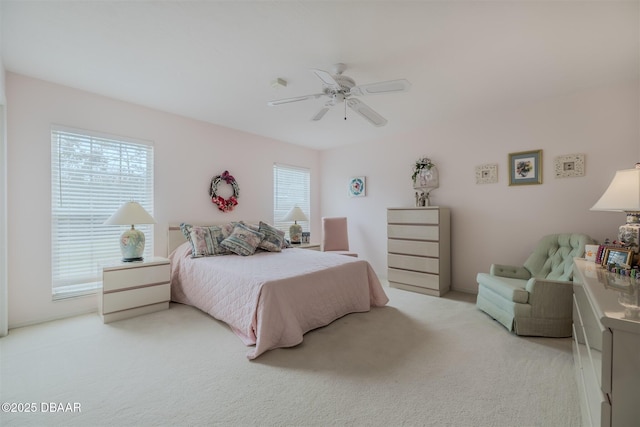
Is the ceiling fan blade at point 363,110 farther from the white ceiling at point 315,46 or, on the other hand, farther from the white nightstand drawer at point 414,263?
the white nightstand drawer at point 414,263

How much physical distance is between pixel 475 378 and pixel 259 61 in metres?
2.92

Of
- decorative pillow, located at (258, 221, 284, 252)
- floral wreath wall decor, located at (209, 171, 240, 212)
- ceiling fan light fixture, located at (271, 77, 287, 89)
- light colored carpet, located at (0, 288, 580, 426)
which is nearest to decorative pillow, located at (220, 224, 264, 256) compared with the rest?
decorative pillow, located at (258, 221, 284, 252)

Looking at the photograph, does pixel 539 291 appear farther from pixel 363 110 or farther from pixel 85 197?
pixel 85 197

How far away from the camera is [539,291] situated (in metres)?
2.39

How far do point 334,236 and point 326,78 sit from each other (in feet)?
10.1

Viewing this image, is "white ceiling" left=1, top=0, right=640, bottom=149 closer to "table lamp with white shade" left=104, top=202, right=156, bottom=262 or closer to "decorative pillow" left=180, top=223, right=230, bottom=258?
"table lamp with white shade" left=104, top=202, right=156, bottom=262

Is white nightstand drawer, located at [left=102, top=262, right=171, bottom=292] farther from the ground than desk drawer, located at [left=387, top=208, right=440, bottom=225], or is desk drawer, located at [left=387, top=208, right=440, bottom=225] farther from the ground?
desk drawer, located at [left=387, top=208, right=440, bottom=225]

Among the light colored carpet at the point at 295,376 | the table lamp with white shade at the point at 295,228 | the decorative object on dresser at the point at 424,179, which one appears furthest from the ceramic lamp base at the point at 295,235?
the light colored carpet at the point at 295,376

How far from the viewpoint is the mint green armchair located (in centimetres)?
237

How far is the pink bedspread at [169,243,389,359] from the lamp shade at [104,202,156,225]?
2.14 feet

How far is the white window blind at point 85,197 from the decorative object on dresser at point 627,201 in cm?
444

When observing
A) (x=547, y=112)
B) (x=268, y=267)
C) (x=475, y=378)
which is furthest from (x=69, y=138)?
(x=547, y=112)

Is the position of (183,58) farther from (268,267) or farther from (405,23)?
(268,267)

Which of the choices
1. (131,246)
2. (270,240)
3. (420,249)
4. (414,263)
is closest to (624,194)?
(420,249)
